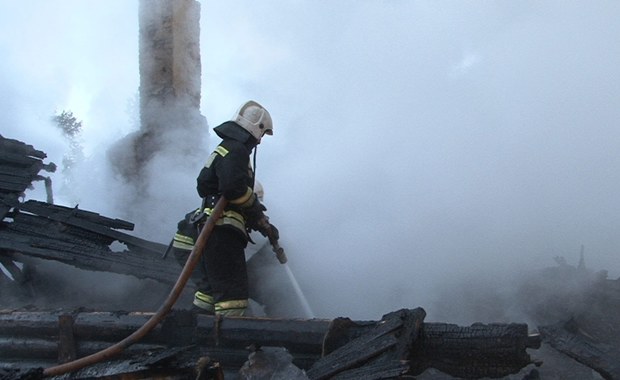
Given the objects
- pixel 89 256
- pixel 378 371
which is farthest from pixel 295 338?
pixel 89 256

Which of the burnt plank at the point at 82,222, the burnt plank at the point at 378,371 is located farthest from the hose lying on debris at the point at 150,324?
the burnt plank at the point at 82,222

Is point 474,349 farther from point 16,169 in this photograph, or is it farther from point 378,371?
point 16,169

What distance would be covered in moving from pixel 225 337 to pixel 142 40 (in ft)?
24.6

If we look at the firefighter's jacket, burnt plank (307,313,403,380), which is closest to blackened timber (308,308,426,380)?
burnt plank (307,313,403,380)

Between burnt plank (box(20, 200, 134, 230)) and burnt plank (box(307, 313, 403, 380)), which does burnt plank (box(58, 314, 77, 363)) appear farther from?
burnt plank (box(20, 200, 134, 230))

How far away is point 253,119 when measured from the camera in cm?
379

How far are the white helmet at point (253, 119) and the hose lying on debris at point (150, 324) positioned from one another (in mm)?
535

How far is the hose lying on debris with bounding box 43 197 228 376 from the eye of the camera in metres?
2.86

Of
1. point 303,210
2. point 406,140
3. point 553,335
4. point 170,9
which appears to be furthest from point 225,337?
point 170,9

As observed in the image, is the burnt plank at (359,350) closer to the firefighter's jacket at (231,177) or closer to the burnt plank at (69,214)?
the firefighter's jacket at (231,177)

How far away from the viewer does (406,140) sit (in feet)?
20.8

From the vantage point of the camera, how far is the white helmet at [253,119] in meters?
3.78

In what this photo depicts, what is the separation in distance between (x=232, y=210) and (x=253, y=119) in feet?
2.09

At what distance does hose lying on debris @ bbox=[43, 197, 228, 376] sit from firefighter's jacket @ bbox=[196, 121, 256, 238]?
0.33 feet
